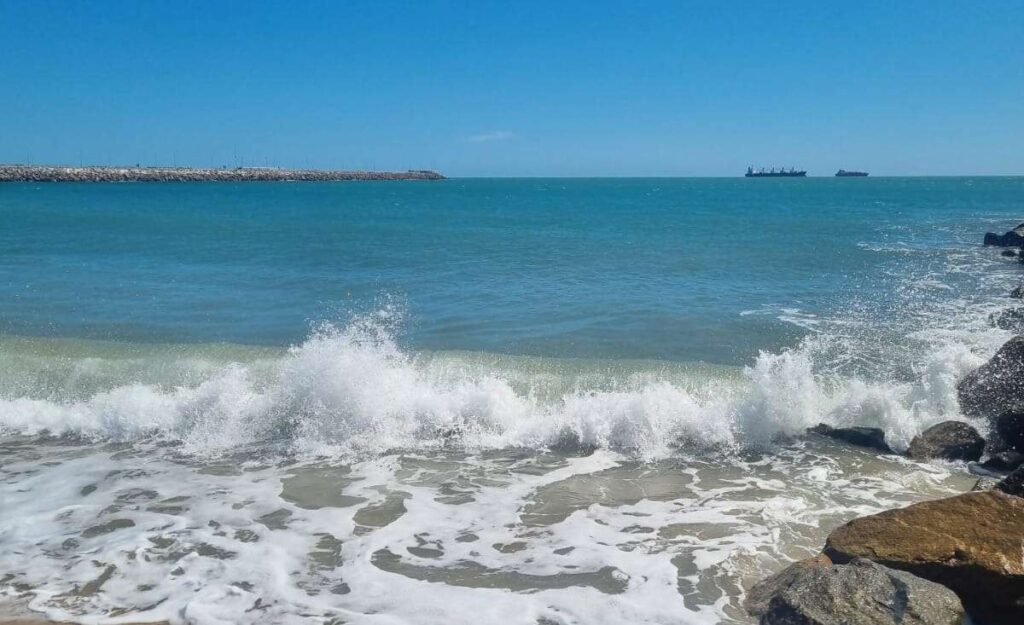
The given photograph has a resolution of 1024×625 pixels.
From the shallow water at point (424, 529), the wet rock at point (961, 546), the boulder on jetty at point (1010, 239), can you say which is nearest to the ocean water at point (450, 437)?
the shallow water at point (424, 529)

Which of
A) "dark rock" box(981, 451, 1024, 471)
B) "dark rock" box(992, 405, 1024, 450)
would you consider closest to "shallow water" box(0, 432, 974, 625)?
"dark rock" box(981, 451, 1024, 471)

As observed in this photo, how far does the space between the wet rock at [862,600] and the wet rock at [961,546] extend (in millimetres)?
425

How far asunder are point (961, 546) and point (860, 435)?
418cm

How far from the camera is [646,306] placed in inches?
659

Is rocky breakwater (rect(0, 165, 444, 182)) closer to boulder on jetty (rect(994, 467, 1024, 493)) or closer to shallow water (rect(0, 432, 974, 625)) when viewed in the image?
shallow water (rect(0, 432, 974, 625))

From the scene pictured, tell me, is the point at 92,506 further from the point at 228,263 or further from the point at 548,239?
the point at 548,239

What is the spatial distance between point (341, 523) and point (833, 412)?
6.82m

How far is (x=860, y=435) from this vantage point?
924cm

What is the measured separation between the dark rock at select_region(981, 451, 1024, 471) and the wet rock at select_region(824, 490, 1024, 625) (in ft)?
9.86

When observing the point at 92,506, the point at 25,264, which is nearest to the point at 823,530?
the point at 92,506

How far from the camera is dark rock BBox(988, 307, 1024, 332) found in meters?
13.7

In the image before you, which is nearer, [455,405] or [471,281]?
[455,405]

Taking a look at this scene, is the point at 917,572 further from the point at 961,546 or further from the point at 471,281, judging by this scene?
the point at 471,281

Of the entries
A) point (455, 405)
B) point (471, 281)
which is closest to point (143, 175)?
point (471, 281)
